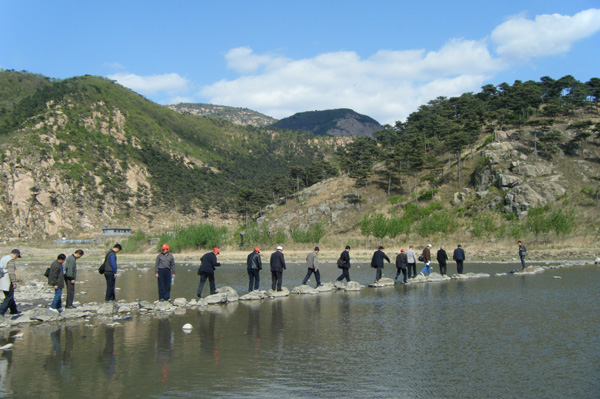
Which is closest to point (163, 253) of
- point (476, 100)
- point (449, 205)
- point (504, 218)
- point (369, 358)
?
point (369, 358)

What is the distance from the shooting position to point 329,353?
35.5 feet

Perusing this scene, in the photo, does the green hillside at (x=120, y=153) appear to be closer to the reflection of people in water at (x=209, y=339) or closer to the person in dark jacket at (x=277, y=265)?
the person in dark jacket at (x=277, y=265)

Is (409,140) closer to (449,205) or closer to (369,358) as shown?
(449,205)

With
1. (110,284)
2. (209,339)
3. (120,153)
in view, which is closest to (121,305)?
(110,284)

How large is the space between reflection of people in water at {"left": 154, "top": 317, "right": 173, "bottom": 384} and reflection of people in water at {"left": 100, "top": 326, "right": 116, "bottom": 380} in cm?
97

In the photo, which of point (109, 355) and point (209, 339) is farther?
point (209, 339)

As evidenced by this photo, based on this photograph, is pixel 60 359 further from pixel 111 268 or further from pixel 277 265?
pixel 277 265

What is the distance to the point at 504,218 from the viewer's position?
65.0 meters

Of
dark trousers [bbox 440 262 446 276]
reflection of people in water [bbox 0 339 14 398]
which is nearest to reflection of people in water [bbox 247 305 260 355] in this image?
reflection of people in water [bbox 0 339 14 398]

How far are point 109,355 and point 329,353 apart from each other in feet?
17.0

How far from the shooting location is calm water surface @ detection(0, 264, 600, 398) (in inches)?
330

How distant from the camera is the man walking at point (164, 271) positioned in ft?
59.1

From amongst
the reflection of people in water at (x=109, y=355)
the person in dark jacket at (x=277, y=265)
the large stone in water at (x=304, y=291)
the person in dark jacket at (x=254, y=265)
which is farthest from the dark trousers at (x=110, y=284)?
the large stone in water at (x=304, y=291)

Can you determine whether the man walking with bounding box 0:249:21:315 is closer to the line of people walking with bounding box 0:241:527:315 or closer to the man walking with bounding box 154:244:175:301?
the line of people walking with bounding box 0:241:527:315
